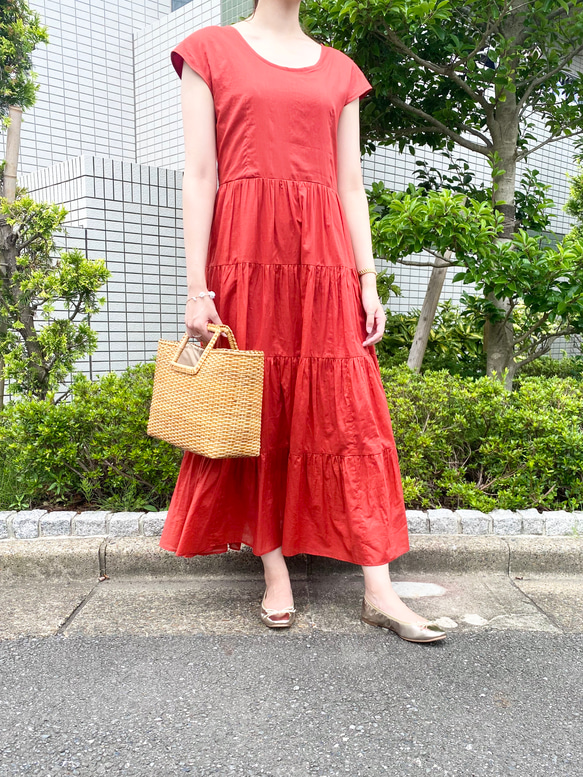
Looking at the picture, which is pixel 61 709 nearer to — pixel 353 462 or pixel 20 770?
pixel 20 770

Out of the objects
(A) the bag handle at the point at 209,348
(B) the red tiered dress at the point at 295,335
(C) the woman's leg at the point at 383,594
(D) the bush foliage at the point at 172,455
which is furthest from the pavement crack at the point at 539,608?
(A) the bag handle at the point at 209,348

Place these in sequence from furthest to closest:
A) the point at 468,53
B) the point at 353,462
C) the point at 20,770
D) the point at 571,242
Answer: the point at 468,53, the point at 571,242, the point at 353,462, the point at 20,770

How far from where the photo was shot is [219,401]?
1.80 meters

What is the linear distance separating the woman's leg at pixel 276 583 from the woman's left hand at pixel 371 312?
83 cm

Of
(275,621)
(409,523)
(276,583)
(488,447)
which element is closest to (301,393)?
(276,583)

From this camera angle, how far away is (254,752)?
56.5 inches

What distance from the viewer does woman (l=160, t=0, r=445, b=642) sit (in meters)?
1.94

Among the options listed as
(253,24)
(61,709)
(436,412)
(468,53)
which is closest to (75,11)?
(468,53)

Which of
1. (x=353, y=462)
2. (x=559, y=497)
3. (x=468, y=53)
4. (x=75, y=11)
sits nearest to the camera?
(x=353, y=462)

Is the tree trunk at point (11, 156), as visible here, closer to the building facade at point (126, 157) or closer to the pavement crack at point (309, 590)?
the building facade at point (126, 157)

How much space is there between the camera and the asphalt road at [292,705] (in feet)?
4.62

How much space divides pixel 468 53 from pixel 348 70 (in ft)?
6.68

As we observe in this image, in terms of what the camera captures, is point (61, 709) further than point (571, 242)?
No

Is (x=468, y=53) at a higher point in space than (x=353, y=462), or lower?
higher
